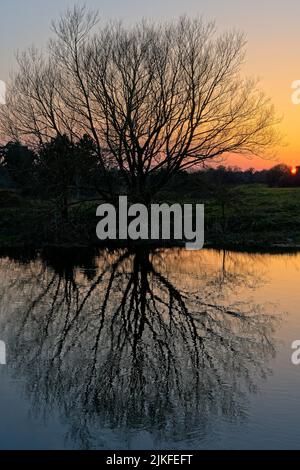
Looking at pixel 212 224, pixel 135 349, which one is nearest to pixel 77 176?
pixel 212 224

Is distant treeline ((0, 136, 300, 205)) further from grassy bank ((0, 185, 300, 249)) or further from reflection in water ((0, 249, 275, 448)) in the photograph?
reflection in water ((0, 249, 275, 448))

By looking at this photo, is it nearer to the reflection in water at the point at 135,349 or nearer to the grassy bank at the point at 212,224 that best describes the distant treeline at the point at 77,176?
the grassy bank at the point at 212,224

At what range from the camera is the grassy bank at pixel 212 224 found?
25.1 meters

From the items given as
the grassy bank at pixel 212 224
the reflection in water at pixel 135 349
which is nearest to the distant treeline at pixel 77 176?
the grassy bank at pixel 212 224

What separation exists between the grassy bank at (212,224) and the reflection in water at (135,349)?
8745 mm

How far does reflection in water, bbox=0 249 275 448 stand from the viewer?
21.1 ft

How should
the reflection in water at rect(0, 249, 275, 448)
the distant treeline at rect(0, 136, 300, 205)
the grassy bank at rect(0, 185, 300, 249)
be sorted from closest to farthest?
the reflection in water at rect(0, 249, 275, 448) < the grassy bank at rect(0, 185, 300, 249) < the distant treeline at rect(0, 136, 300, 205)

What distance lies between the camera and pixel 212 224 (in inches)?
1092

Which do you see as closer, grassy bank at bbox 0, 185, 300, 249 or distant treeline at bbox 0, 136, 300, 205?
grassy bank at bbox 0, 185, 300, 249

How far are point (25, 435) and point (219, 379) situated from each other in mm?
2687

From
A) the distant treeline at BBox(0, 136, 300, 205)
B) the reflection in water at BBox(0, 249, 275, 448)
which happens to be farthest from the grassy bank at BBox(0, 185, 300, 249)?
the reflection in water at BBox(0, 249, 275, 448)

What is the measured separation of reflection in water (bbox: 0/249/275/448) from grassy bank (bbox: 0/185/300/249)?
8745 mm

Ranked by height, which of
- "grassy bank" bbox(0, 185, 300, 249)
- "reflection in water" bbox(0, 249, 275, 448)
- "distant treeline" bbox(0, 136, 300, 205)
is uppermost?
"distant treeline" bbox(0, 136, 300, 205)
